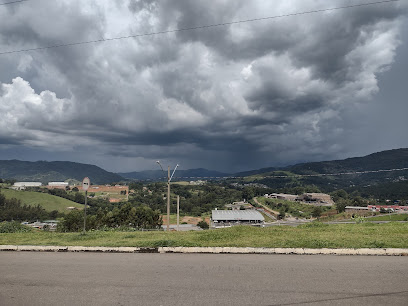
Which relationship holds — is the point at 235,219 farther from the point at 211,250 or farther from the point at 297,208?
the point at 211,250

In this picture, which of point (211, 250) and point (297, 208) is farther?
point (297, 208)

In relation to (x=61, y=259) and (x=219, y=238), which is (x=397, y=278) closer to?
(x=219, y=238)

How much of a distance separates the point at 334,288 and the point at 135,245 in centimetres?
814

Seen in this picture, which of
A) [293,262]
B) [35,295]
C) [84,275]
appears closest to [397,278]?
[293,262]

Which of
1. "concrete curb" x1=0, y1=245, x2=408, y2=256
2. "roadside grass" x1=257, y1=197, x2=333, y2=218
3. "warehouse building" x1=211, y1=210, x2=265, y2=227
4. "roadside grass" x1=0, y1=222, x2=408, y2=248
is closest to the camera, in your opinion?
"concrete curb" x1=0, y1=245, x2=408, y2=256

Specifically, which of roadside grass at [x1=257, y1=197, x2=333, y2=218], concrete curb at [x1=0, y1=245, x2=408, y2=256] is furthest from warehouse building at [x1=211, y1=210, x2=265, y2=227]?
concrete curb at [x1=0, y1=245, x2=408, y2=256]

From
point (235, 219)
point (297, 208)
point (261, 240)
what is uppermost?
point (261, 240)

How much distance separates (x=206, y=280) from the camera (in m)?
7.52

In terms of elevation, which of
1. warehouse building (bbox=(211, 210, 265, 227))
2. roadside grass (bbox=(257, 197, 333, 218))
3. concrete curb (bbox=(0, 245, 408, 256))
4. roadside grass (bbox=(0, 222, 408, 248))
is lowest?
roadside grass (bbox=(257, 197, 333, 218))

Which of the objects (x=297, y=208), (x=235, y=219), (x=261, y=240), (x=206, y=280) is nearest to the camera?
(x=206, y=280)

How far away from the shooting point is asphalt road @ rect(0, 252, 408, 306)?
6258 millimetres

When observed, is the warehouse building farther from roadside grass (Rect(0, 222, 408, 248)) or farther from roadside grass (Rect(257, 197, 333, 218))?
roadside grass (Rect(0, 222, 408, 248))

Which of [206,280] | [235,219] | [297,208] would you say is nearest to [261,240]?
[206,280]

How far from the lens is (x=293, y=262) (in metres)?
9.31
